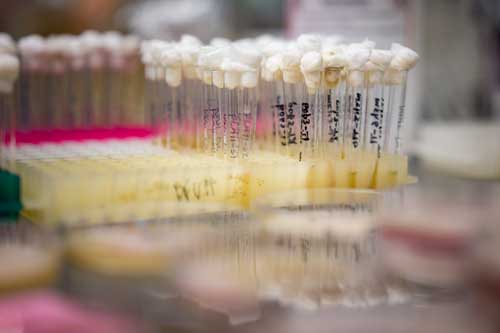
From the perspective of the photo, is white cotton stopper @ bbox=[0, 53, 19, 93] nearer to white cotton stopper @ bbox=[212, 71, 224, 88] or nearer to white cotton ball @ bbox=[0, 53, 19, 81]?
white cotton ball @ bbox=[0, 53, 19, 81]

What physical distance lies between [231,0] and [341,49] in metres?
1.70

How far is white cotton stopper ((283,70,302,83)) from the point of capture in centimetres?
201

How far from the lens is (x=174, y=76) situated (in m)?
2.34

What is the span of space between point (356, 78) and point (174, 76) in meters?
0.64

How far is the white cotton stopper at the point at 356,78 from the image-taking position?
1.99 metres

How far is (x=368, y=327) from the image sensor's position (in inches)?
47.3

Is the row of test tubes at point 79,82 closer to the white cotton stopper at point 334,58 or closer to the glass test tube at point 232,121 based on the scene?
the glass test tube at point 232,121

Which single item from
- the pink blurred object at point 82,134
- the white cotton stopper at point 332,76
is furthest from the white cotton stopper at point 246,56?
the pink blurred object at point 82,134

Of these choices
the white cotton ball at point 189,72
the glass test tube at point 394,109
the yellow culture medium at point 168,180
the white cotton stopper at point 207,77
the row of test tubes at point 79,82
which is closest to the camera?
the yellow culture medium at point 168,180

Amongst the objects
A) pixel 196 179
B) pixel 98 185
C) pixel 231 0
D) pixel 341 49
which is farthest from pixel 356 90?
pixel 231 0

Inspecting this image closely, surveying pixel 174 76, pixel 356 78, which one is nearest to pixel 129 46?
pixel 174 76

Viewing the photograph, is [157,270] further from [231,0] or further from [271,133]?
[231,0]

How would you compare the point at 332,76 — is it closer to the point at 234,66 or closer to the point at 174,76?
the point at 234,66

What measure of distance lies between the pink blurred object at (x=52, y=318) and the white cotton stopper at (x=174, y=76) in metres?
1.21
